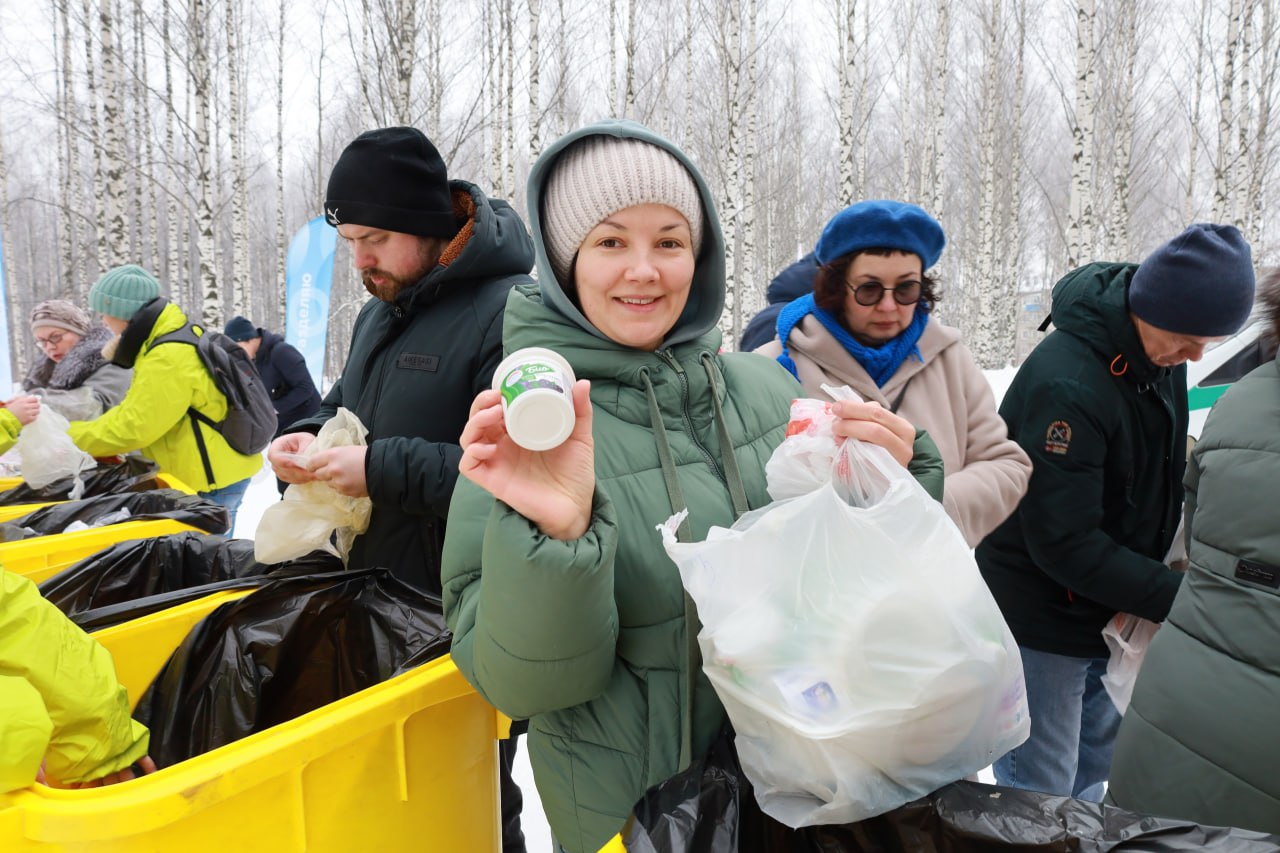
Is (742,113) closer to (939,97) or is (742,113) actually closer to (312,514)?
(939,97)

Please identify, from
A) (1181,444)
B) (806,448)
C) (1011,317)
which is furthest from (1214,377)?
(1011,317)

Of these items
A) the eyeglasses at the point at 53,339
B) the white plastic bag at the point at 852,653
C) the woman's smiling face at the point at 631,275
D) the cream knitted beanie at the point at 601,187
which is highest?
the cream knitted beanie at the point at 601,187

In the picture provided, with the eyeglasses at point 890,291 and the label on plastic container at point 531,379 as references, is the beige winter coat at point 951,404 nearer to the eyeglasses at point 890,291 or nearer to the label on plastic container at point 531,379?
the eyeglasses at point 890,291

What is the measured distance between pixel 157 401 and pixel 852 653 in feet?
12.1

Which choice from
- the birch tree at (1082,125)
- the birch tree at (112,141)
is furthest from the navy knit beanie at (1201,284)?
the birch tree at (112,141)

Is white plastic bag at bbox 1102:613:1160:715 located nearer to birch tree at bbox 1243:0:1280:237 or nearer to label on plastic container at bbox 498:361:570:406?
label on plastic container at bbox 498:361:570:406

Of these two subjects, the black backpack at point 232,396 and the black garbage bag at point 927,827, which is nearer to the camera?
the black garbage bag at point 927,827

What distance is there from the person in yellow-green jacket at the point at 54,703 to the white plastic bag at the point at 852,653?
0.98 meters

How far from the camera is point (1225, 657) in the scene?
1361 mm

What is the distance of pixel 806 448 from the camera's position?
122 cm

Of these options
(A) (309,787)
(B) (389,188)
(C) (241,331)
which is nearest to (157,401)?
(B) (389,188)

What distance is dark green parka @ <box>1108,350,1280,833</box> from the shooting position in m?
1.29

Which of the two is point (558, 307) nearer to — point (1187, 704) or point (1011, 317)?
point (1187, 704)

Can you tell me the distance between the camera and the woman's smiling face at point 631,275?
1275mm
